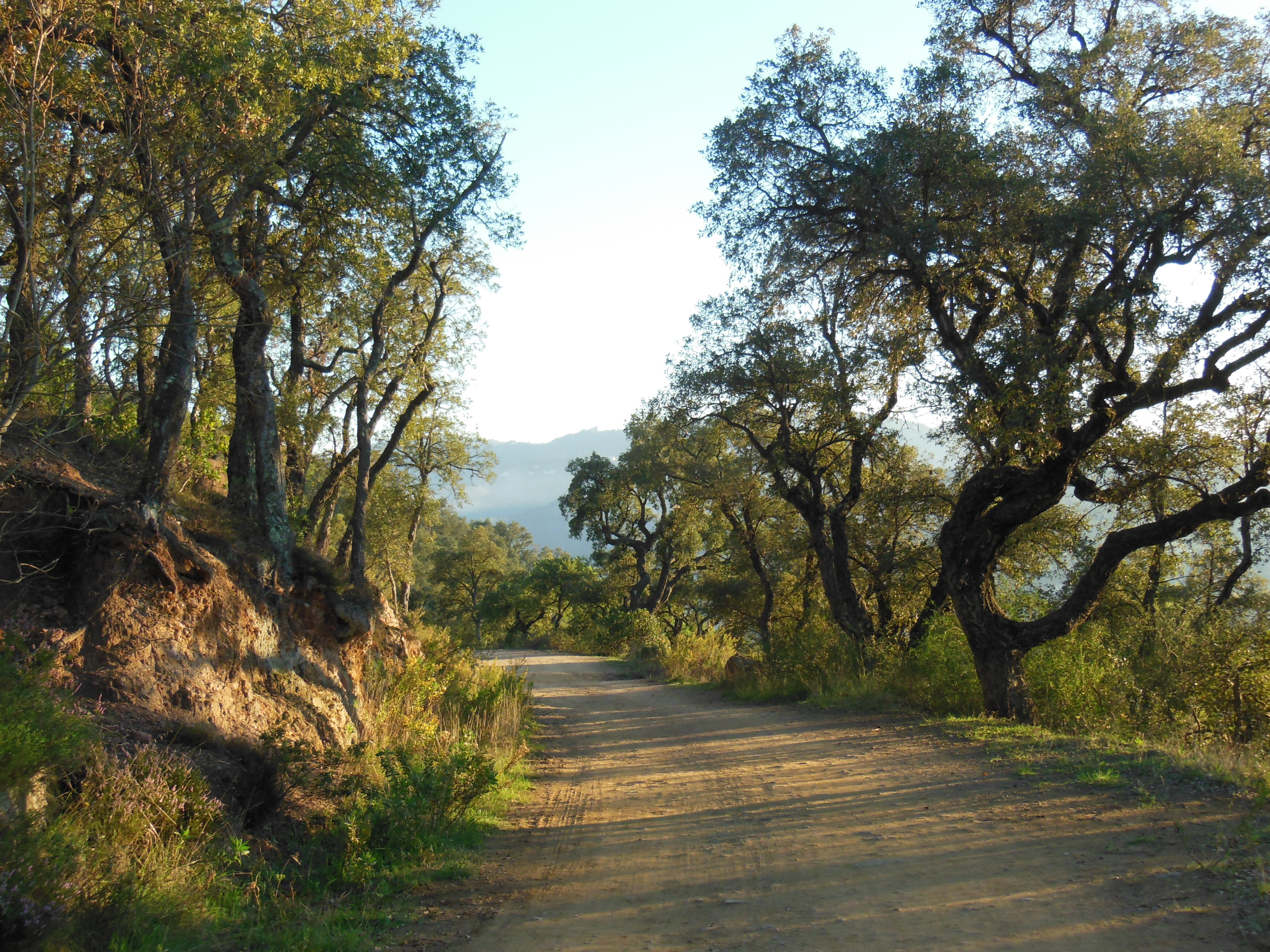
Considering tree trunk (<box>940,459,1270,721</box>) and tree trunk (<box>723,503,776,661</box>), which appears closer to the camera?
tree trunk (<box>940,459,1270,721</box>)

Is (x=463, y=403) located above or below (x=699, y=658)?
above

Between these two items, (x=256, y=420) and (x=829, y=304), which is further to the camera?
(x=829, y=304)

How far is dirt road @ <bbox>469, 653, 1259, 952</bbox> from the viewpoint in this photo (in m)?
4.16

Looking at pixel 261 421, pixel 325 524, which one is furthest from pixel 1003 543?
pixel 325 524

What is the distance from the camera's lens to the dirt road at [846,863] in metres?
4.16

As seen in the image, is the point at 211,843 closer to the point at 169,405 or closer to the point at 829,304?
the point at 169,405

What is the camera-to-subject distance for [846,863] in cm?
528

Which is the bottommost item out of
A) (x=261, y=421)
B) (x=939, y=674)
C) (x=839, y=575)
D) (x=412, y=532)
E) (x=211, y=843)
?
(x=211, y=843)

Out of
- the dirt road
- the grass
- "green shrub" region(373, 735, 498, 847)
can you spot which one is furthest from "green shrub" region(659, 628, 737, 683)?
the grass

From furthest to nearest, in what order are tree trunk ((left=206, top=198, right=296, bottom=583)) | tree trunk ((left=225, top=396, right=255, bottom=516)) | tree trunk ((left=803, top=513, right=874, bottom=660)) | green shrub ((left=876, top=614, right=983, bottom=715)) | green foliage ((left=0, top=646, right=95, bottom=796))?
tree trunk ((left=803, top=513, right=874, bottom=660)) → green shrub ((left=876, top=614, right=983, bottom=715)) → tree trunk ((left=225, top=396, right=255, bottom=516)) → tree trunk ((left=206, top=198, right=296, bottom=583)) → green foliage ((left=0, top=646, right=95, bottom=796))

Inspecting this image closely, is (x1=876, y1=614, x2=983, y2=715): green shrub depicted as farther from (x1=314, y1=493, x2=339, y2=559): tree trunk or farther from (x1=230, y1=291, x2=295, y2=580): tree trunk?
(x1=314, y1=493, x2=339, y2=559): tree trunk

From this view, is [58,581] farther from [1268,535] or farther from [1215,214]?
[1268,535]

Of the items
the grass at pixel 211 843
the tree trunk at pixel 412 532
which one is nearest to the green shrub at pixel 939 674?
the grass at pixel 211 843

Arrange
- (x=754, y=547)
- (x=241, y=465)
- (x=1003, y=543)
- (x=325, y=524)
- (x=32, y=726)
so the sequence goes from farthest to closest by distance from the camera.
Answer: (x=754, y=547) < (x=325, y=524) < (x=1003, y=543) < (x=241, y=465) < (x=32, y=726)
